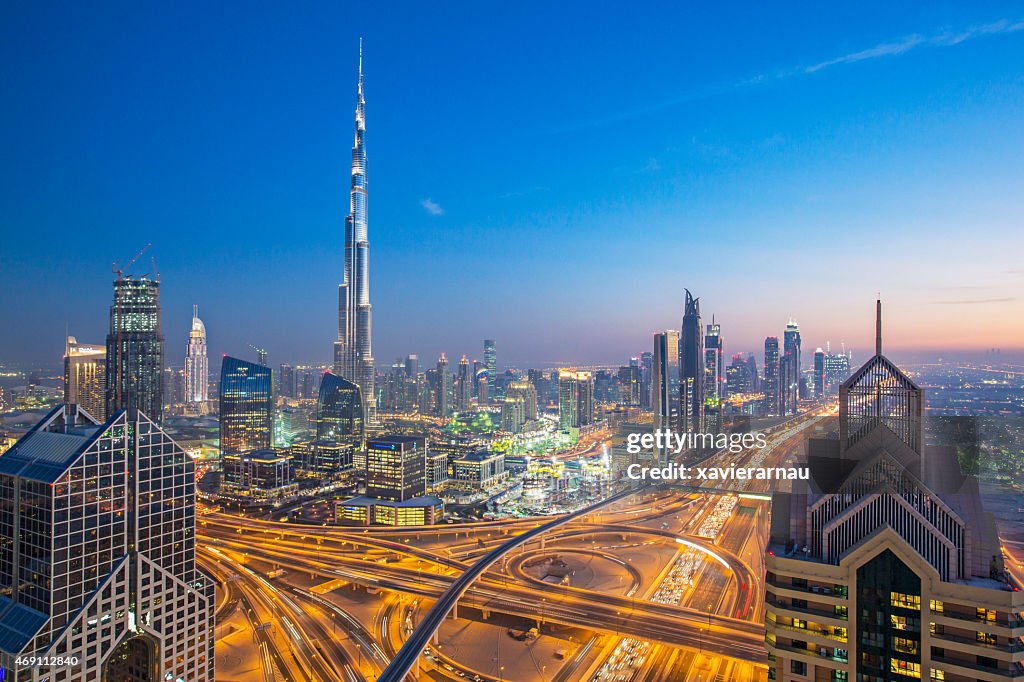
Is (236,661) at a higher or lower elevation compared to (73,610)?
lower

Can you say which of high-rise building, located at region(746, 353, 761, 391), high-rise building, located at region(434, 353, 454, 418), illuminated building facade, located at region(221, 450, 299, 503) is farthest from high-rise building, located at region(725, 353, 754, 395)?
illuminated building facade, located at region(221, 450, 299, 503)

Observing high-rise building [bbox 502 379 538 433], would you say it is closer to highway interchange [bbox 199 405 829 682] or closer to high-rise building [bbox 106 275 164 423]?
high-rise building [bbox 106 275 164 423]

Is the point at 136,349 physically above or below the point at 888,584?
above

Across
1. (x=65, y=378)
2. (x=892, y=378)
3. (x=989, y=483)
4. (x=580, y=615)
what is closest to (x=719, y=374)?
(x=989, y=483)

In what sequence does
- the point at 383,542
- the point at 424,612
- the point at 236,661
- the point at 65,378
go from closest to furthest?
the point at 236,661, the point at 424,612, the point at 383,542, the point at 65,378

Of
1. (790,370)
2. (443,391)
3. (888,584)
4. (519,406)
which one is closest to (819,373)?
(790,370)

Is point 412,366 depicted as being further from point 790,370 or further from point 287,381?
point 790,370

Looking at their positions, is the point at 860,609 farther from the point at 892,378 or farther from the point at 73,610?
the point at 73,610
